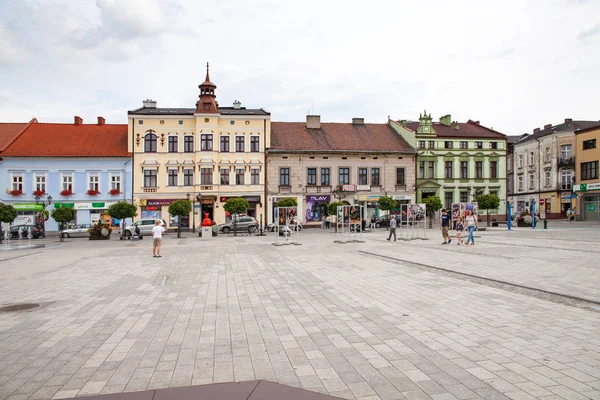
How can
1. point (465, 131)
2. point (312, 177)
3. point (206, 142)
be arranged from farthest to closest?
point (465, 131) → point (312, 177) → point (206, 142)

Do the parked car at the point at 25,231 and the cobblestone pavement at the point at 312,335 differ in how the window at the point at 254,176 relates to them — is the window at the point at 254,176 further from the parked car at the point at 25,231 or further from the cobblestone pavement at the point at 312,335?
the cobblestone pavement at the point at 312,335

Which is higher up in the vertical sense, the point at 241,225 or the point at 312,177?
the point at 312,177

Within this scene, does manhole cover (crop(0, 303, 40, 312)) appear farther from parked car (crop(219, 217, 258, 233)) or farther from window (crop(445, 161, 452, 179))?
window (crop(445, 161, 452, 179))

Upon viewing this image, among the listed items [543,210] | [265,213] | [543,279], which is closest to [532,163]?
[543,210]

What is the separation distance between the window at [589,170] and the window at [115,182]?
52727 millimetres

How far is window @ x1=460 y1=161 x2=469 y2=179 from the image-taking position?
51812mm

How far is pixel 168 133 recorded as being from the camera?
45469 millimetres

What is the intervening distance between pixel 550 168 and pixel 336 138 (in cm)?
3002

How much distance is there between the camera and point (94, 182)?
44.7 m

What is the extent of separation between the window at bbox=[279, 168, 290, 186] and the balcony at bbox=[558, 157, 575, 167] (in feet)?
117

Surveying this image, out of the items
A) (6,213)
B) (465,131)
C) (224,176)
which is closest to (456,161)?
(465,131)

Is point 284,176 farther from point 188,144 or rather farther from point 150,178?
point 150,178

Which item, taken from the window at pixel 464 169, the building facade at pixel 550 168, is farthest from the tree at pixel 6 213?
the building facade at pixel 550 168

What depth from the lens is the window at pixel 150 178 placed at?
45188mm
